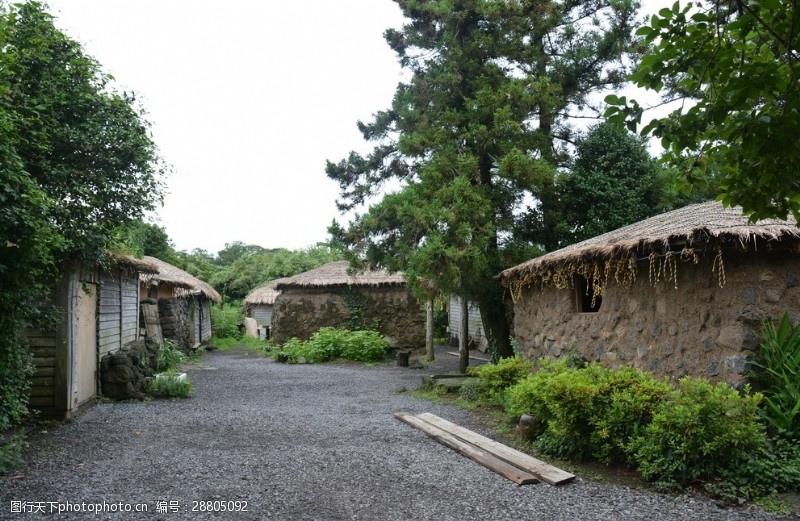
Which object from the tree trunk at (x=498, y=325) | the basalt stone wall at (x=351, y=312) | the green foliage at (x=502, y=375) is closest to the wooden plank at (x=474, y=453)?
the green foliage at (x=502, y=375)

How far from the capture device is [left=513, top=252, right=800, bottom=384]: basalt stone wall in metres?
5.77

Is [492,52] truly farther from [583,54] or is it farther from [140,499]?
[140,499]

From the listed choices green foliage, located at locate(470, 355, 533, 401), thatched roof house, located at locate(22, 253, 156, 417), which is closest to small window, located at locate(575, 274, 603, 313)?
green foliage, located at locate(470, 355, 533, 401)

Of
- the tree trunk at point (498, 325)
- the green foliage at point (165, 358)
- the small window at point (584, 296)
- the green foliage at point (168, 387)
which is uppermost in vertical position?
the small window at point (584, 296)

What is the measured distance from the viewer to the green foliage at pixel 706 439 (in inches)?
197

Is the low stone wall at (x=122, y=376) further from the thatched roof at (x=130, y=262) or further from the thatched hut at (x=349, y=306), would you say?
the thatched hut at (x=349, y=306)

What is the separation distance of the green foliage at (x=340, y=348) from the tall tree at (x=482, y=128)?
537 cm

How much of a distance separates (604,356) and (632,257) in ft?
5.44

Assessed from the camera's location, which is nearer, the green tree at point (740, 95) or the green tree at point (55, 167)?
the green tree at point (740, 95)

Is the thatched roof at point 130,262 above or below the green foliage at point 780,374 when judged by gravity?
above

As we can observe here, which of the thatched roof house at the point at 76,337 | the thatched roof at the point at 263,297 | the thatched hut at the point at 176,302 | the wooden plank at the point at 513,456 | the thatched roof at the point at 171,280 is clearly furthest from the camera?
the thatched roof at the point at 263,297

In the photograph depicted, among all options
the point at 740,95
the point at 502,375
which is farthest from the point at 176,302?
the point at 740,95

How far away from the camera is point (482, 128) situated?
11.5 m

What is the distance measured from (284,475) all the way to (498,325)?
307 inches
